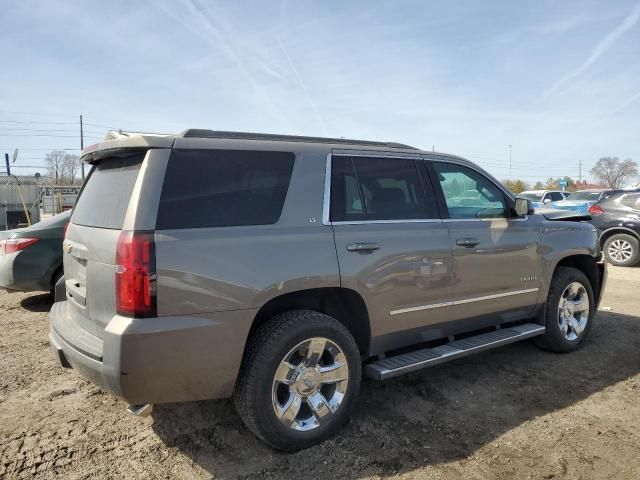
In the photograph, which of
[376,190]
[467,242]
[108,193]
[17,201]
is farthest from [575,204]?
[17,201]

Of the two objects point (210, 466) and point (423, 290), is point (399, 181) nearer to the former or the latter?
point (423, 290)

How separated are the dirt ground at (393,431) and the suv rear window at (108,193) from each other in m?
1.40

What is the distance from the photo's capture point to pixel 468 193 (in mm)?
4207

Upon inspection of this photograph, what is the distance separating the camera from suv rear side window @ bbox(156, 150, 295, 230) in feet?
8.81

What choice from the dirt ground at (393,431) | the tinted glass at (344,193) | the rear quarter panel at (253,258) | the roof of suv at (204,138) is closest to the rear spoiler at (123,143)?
the roof of suv at (204,138)

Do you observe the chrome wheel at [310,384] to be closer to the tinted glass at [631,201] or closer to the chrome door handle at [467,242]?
the chrome door handle at [467,242]

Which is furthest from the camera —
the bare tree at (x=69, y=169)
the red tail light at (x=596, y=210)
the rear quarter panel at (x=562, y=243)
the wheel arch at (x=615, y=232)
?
the bare tree at (x=69, y=169)

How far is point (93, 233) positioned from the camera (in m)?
2.92

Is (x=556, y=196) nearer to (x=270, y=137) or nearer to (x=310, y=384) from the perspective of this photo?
(x=270, y=137)

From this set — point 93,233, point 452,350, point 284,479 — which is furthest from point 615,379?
point 93,233

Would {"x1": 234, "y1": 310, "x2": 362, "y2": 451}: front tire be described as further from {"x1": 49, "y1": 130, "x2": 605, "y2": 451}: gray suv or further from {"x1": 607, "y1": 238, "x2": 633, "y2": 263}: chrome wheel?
{"x1": 607, "y1": 238, "x2": 633, "y2": 263}: chrome wheel

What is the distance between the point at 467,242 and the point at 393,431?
1.55 metres

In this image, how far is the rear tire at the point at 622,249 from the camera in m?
10.2

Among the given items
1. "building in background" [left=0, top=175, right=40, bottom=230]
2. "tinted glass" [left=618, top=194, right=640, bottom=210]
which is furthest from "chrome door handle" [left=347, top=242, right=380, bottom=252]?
"building in background" [left=0, top=175, right=40, bottom=230]
